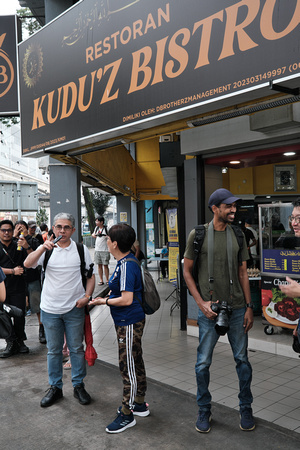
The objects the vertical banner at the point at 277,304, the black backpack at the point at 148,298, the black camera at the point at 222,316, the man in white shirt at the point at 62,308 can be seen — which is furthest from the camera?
the vertical banner at the point at 277,304

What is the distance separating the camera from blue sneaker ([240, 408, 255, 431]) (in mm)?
3215

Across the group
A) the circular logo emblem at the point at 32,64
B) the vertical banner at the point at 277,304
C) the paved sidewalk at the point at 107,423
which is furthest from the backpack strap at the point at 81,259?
the circular logo emblem at the point at 32,64

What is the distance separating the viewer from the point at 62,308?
12.8 feet

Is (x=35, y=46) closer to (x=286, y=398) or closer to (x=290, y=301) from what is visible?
(x=290, y=301)

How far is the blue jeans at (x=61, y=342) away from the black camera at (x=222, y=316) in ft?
5.11

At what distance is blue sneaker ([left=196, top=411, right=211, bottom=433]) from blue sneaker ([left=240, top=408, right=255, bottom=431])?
27 cm

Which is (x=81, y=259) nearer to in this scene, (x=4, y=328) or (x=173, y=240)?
(x=4, y=328)

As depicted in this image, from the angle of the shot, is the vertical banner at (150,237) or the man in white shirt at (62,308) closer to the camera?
the man in white shirt at (62,308)

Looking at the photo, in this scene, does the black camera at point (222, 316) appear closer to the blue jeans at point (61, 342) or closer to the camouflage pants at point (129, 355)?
the camouflage pants at point (129, 355)

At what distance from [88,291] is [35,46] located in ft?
13.3

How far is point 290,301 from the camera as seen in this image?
536 centimetres

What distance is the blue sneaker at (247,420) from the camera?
10.5ft

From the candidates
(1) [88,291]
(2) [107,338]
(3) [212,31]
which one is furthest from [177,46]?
(2) [107,338]

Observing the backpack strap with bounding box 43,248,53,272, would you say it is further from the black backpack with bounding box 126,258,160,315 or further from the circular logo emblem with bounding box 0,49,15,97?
the circular logo emblem with bounding box 0,49,15,97
